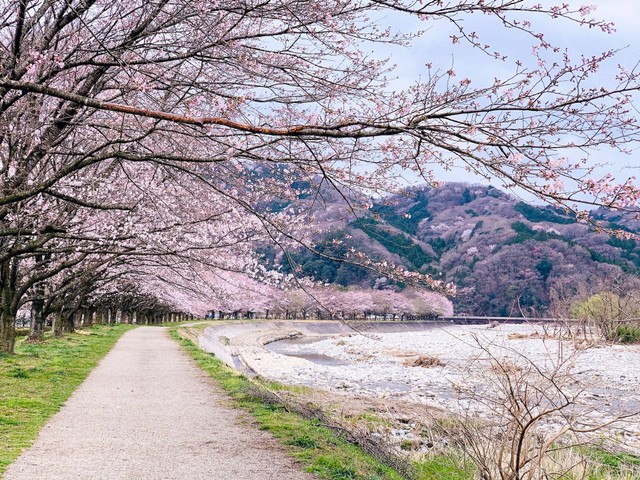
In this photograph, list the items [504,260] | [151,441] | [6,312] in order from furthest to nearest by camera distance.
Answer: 1. [504,260]
2. [6,312]
3. [151,441]

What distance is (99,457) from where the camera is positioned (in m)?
6.55

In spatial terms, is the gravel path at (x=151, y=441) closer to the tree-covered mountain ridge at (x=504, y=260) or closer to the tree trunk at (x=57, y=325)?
the tree trunk at (x=57, y=325)

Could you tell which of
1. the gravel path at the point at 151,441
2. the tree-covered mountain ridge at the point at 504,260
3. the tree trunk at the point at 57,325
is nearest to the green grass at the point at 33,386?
the gravel path at the point at 151,441

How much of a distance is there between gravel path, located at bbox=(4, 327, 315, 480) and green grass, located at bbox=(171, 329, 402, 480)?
0.22 metres

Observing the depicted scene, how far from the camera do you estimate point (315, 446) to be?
7453 millimetres

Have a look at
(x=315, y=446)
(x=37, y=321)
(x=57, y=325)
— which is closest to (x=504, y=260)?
(x=57, y=325)

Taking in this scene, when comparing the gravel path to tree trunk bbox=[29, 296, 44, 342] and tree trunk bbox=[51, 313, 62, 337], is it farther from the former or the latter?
tree trunk bbox=[51, 313, 62, 337]

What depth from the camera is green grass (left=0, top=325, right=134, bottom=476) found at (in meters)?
7.43

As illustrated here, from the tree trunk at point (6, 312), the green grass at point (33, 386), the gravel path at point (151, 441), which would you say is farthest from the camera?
the tree trunk at point (6, 312)

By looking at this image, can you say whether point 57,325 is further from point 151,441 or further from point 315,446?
point 315,446

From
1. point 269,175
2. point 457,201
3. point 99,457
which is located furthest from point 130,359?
point 457,201

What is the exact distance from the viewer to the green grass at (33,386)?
24.4ft

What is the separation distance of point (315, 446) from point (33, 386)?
6.63 m

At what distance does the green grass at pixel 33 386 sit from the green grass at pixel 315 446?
306 cm
